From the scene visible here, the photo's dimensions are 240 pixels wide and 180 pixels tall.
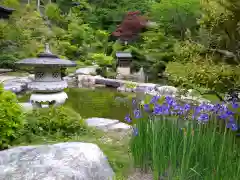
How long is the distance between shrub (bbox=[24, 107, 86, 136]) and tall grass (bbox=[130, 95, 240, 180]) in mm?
1786

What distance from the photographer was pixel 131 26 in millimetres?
16469

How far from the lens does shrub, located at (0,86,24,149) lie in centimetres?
289

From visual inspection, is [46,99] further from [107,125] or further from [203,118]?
[203,118]

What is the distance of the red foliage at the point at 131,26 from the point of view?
16141mm

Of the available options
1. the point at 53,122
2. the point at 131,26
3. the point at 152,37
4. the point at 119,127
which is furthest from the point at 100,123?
the point at 131,26

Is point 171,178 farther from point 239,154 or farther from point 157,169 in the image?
point 239,154

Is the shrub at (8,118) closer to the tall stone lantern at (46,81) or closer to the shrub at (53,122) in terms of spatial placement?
the shrub at (53,122)

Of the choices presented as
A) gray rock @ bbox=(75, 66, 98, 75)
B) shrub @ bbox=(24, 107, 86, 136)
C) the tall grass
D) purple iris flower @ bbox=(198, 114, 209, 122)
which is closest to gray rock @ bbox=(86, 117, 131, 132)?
shrub @ bbox=(24, 107, 86, 136)

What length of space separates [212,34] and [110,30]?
1806cm

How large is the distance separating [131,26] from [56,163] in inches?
596

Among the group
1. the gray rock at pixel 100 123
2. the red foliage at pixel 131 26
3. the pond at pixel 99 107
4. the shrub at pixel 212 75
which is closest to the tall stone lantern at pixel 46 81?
the gray rock at pixel 100 123

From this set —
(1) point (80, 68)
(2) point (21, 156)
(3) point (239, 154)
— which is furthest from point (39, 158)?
(1) point (80, 68)

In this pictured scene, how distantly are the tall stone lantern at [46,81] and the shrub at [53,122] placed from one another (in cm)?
91

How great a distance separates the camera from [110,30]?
2097cm
